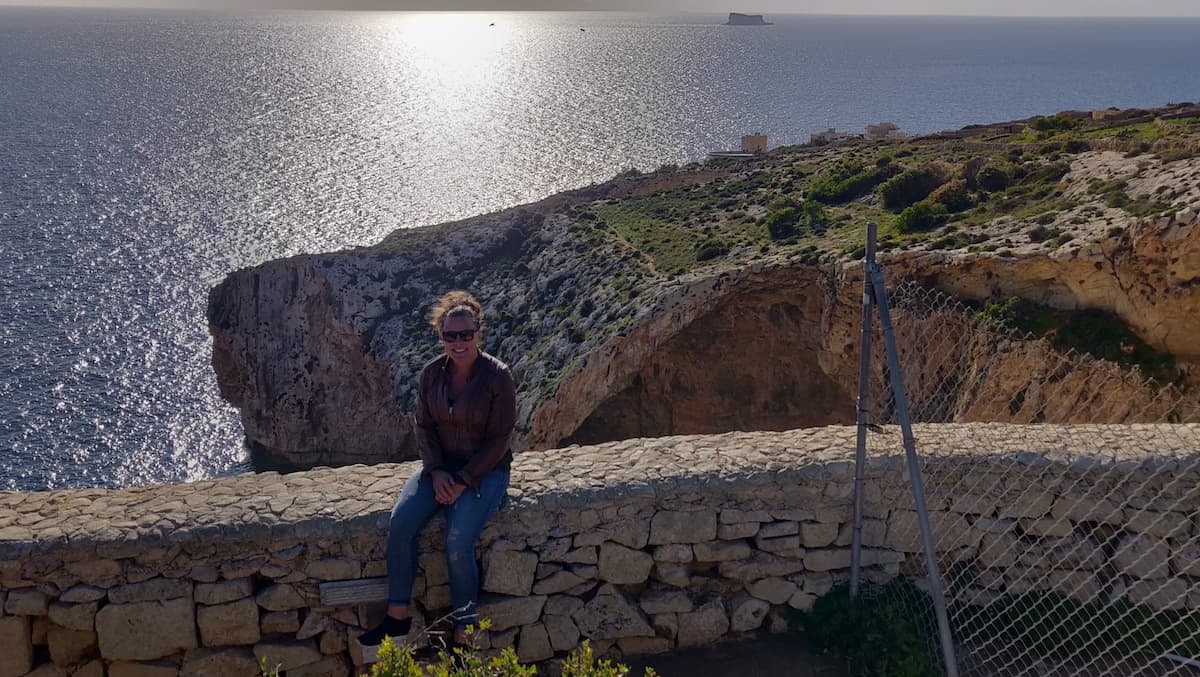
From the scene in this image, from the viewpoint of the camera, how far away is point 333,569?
21.0 feet

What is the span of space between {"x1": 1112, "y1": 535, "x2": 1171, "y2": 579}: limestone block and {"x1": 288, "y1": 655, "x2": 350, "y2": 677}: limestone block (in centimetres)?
543

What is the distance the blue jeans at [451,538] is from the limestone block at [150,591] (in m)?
1.42

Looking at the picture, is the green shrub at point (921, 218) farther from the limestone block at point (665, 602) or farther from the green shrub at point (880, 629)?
the limestone block at point (665, 602)

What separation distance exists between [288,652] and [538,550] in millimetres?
1821

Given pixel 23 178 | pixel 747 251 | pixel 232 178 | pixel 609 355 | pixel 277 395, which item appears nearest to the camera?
pixel 609 355

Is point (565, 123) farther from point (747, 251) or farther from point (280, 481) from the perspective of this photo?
point (280, 481)

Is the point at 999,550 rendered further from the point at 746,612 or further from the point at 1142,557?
the point at 746,612

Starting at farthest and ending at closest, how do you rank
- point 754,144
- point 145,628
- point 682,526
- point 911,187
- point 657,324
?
1. point 754,144
2. point 911,187
3. point 657,324
4. point 682,526
5. point 145,628

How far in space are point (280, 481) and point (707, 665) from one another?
3.45m

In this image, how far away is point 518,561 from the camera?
653 cm

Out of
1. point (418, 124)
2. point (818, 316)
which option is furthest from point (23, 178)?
point (818, 316)

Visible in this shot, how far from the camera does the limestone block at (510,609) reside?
6508 mm

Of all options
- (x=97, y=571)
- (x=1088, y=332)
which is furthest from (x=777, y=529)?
(x=1088, y=332)

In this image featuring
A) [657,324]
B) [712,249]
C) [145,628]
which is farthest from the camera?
[712,249]
